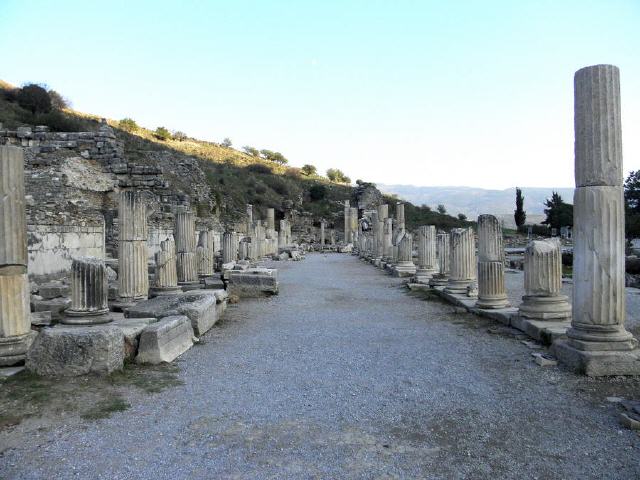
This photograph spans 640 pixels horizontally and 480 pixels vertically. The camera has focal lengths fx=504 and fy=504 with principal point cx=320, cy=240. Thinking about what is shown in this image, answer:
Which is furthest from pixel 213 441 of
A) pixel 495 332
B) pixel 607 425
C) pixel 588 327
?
pixel 495 332

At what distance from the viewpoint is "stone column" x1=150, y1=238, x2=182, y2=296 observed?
36.7 ft

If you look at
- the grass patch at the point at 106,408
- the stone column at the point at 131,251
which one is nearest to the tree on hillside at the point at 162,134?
the stone column at the point at 131,251

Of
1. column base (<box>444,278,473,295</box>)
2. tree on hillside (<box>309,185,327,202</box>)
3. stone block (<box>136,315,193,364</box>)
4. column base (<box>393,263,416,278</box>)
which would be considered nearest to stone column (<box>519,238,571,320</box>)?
column base (<box>444,278,473,295</box>)

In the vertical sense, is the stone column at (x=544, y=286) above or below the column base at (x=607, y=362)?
above

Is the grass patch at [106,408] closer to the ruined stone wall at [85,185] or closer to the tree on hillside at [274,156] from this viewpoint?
the ruined stone wall at [85,185]

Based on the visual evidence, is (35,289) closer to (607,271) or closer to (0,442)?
(0,442)

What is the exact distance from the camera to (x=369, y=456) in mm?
3662

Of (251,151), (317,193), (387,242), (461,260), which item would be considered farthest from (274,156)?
(461,260)

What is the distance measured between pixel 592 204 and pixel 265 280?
350 inches

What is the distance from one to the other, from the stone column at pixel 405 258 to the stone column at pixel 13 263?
14.8 meters

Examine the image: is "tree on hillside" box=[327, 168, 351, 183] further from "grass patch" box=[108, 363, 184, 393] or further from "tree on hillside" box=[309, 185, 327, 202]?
"grass patch" box=[108, 363, 184, 393]

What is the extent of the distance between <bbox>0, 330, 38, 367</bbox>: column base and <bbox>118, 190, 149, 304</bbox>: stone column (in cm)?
352

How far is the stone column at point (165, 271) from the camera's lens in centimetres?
1118

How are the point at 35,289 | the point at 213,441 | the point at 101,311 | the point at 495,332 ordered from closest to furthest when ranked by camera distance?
the point at 213,441 → the point at 101,311 → the point at 495,332 → the point at 35,289
